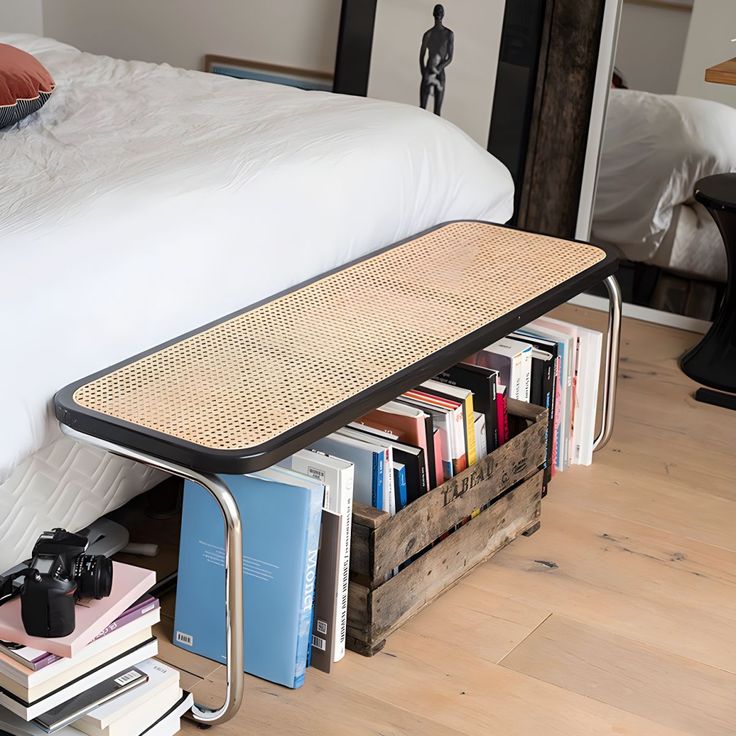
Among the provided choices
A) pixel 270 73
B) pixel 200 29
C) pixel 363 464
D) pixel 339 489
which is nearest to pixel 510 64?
pixel 270 73

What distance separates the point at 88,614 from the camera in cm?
137

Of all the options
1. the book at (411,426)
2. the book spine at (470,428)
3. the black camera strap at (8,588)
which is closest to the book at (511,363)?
the book spine at (470,428)

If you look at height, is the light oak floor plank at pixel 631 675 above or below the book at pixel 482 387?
below

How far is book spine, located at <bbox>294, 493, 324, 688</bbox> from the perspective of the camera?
1.56 metres

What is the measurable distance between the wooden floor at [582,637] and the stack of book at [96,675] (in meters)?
0.12

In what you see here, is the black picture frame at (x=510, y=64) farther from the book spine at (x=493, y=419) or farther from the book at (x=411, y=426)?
the book at (x=411, y=426)

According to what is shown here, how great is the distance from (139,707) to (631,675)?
29.0 inches

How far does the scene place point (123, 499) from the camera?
1731 mm

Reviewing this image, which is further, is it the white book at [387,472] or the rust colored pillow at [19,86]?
the rust colored pillow at [19,86]

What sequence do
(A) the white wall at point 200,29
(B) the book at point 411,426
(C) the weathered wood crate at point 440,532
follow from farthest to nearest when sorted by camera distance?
(A) the white wall at point 200,29, (B) the book at point 411,426, (C) the weathered wood crate at point 440,532

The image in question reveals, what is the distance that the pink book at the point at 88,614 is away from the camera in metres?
1.33

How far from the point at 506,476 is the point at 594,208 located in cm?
142

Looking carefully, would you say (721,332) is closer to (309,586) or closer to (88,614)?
(309,586)

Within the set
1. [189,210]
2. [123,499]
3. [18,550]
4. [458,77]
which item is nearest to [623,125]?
[458,77]
